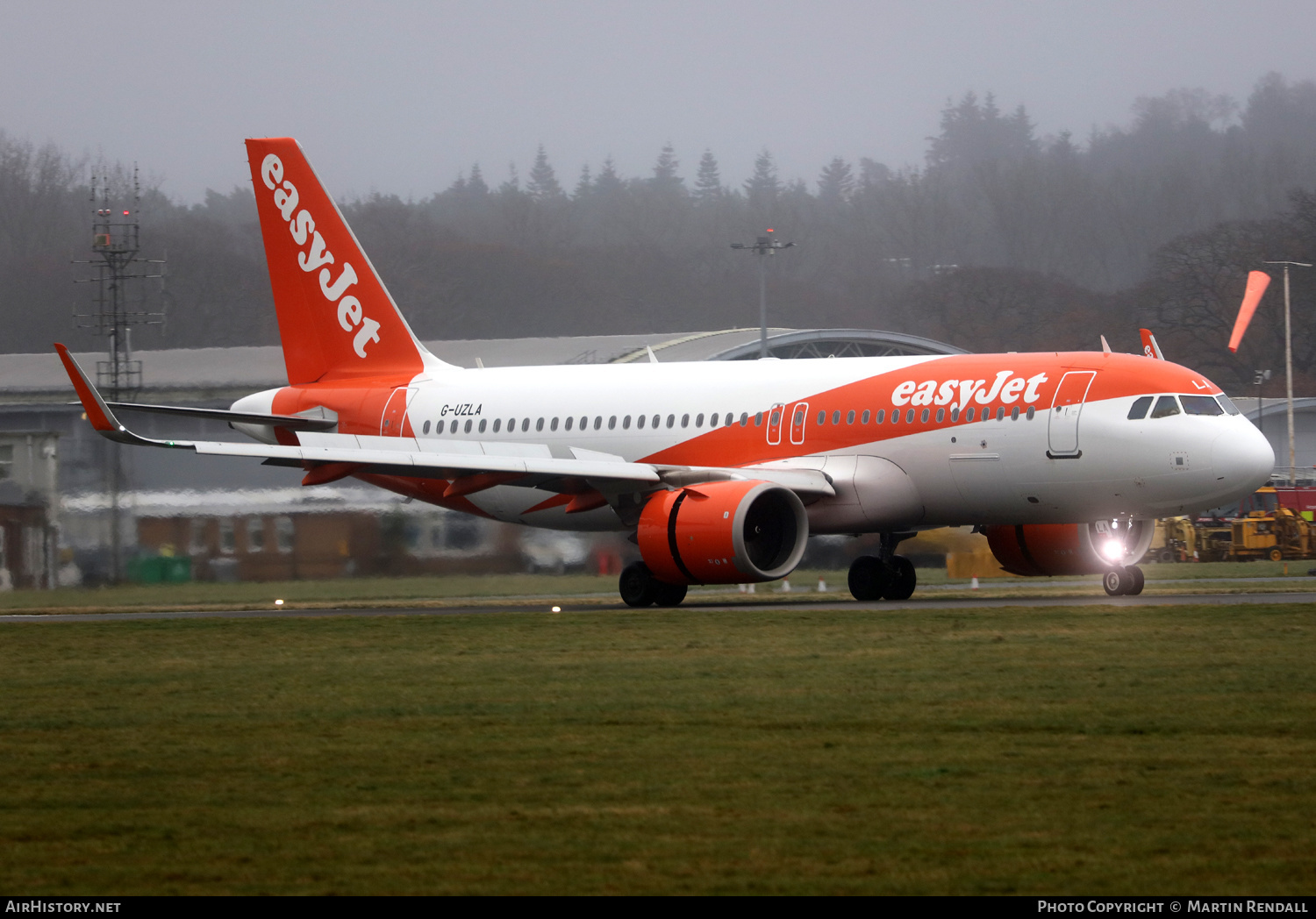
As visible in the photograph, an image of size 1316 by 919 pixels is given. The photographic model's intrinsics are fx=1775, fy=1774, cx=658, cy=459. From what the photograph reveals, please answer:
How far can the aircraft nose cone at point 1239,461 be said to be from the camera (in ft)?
82.5

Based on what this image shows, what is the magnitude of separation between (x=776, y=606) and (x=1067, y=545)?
206 inches

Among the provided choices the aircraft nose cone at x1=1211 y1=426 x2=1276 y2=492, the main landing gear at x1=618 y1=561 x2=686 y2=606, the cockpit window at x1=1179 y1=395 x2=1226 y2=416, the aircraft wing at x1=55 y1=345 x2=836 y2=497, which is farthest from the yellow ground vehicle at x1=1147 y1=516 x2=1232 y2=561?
the aircraft wing at x1=55 y1=345 x2=836 y2=497

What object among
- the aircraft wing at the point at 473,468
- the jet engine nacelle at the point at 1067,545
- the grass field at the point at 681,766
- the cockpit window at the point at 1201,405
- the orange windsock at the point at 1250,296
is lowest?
the grass field at the point at 681,766

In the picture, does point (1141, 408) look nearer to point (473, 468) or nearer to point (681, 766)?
point (473, 468)

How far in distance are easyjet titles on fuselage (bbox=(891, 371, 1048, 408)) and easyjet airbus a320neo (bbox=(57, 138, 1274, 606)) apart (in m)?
0.04

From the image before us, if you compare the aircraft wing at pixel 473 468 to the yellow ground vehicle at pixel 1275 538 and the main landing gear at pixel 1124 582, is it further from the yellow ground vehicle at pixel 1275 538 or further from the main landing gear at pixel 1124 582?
the yellow ground vehicle at pixel 1275 538

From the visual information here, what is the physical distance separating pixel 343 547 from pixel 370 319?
4400 millimetres

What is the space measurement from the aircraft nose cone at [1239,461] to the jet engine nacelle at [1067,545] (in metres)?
2.57

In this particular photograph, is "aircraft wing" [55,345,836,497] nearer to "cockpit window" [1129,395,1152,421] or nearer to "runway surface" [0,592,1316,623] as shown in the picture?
"runway surface" [0,592,1316,623]

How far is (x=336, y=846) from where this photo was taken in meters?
8.89

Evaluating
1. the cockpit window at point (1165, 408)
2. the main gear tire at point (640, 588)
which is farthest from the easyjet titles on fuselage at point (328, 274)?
the cockpit window at point (1165, 408)

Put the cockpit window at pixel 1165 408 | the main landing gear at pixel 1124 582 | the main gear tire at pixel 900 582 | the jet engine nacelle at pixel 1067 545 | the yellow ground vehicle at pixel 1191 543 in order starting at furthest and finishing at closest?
the yellow ground vehicle at pixel 1191 543
the main gear tire at pixel 900 582
the jet engine nacelle at pixel 1067 545
the main landing gear at pixel 1124 582
the cockpit window at pixel 1165 408

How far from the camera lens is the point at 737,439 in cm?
2912
